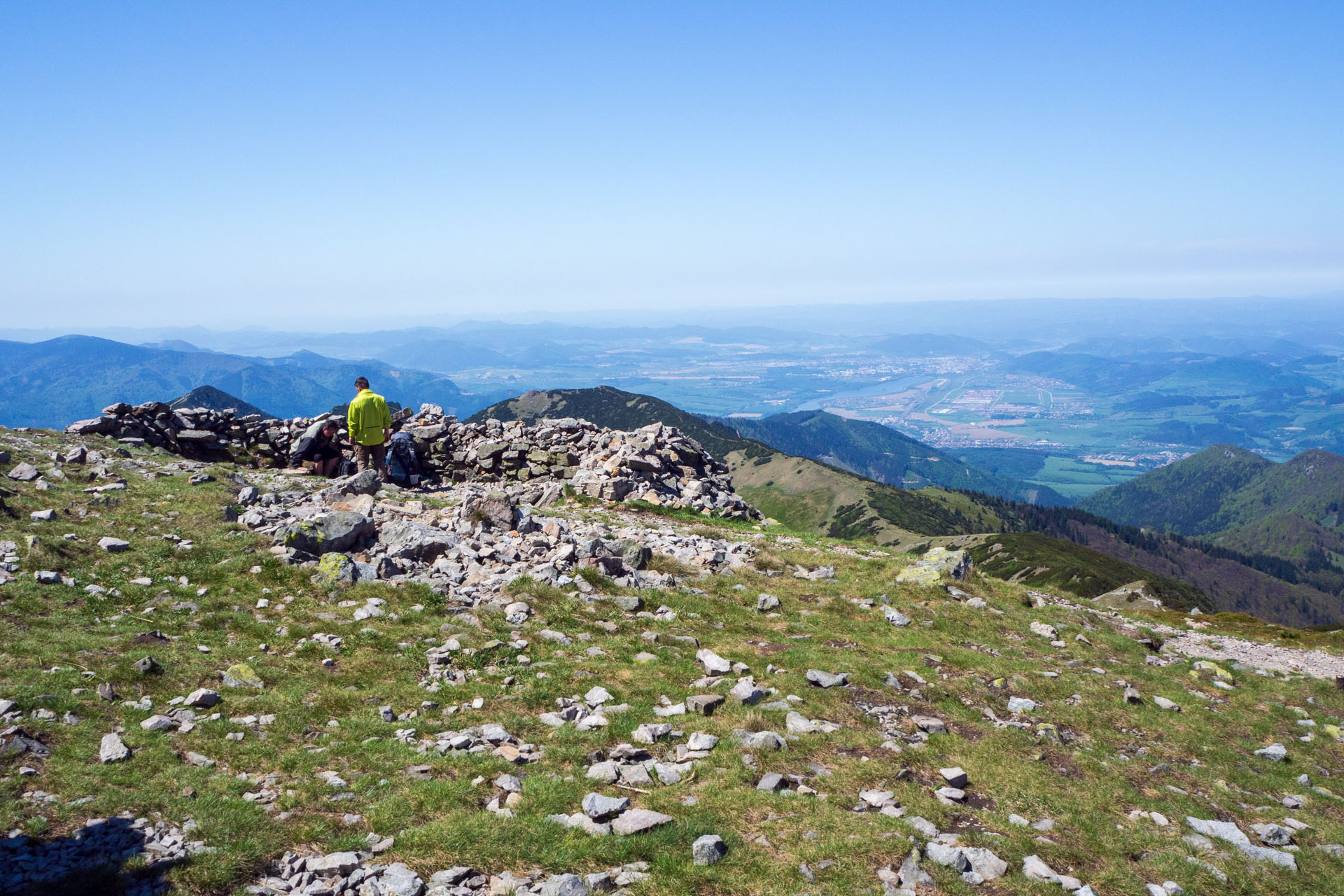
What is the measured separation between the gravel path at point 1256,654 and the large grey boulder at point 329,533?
24.3 metres

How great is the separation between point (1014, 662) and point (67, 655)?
63.4ft

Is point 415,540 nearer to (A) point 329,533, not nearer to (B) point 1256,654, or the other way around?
(A) point 329,533

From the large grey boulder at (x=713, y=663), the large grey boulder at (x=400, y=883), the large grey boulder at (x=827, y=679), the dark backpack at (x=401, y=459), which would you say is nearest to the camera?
the large grey boulder at (x=400, y=883)

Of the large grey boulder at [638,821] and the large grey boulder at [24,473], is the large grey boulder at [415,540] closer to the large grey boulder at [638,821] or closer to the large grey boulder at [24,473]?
the large grey boulder at [24,473]

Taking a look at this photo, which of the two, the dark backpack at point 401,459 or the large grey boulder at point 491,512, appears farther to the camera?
the dark backpack at point 401,459

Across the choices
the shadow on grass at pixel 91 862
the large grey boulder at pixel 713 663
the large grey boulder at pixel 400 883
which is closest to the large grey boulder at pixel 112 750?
the shadow on grass at pixel 91 862

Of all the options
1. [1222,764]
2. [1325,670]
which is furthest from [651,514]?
[1325,670]

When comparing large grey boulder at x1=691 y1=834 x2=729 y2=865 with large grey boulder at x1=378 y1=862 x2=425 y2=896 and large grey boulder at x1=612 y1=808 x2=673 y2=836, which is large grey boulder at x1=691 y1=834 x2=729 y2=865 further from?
large grey boulder at x1=378 y1=862 x2=425 y2=896

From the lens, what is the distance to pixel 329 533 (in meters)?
17.4

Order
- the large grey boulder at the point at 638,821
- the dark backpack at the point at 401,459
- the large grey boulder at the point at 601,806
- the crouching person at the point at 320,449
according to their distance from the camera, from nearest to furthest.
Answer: the large grey boulder at the point at 638,821 < the large grey boulder at the point at 601,806 < the crouching person at the point at 320,449 < the dark backpack at the point at 401,459

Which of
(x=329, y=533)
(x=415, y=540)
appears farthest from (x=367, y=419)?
(x=415, y=540)

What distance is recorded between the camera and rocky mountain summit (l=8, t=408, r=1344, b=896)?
24.2 feet

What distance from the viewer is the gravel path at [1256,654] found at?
19.2m

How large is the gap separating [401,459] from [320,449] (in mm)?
4155
